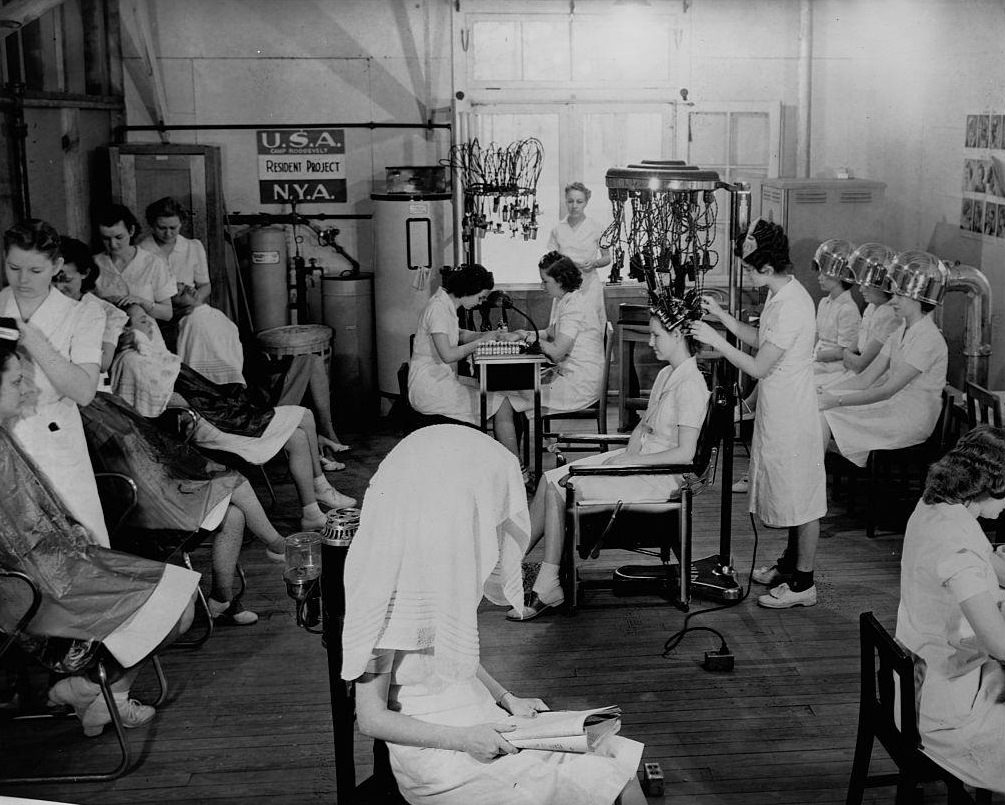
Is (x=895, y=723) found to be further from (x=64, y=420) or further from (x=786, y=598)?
(x=64, y=420)

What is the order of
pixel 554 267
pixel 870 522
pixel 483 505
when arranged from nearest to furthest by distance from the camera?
pixel 483 505 → pixel 870 522 → pixel 554 267

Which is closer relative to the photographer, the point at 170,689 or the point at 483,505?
the point at 483,505

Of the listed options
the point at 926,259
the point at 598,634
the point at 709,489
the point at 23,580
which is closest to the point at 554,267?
the point at 709,489

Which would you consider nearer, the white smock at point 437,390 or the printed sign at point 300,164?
the white smock at point 437,390

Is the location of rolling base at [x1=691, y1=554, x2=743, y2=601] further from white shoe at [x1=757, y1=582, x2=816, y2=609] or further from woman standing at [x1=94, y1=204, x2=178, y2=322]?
woman standing at [x1=94, y1=204, x2=178, y2=322]

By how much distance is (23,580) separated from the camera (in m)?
3.79

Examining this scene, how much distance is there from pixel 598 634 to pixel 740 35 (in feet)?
19.0

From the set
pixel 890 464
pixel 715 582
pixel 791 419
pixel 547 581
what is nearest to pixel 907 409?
pixel 890 464

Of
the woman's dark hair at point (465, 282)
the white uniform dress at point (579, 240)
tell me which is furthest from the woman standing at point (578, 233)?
the woman's dark hair at point (465, 282)

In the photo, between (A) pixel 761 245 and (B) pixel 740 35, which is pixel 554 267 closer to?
(A) pixel 761 245

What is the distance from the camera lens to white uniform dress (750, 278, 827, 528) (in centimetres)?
505

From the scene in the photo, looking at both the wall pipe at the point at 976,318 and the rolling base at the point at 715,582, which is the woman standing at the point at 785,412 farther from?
Result: the wall pipe at the point at 976,318

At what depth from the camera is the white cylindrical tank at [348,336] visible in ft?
28.9

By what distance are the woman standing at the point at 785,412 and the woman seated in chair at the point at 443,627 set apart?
2577mm
